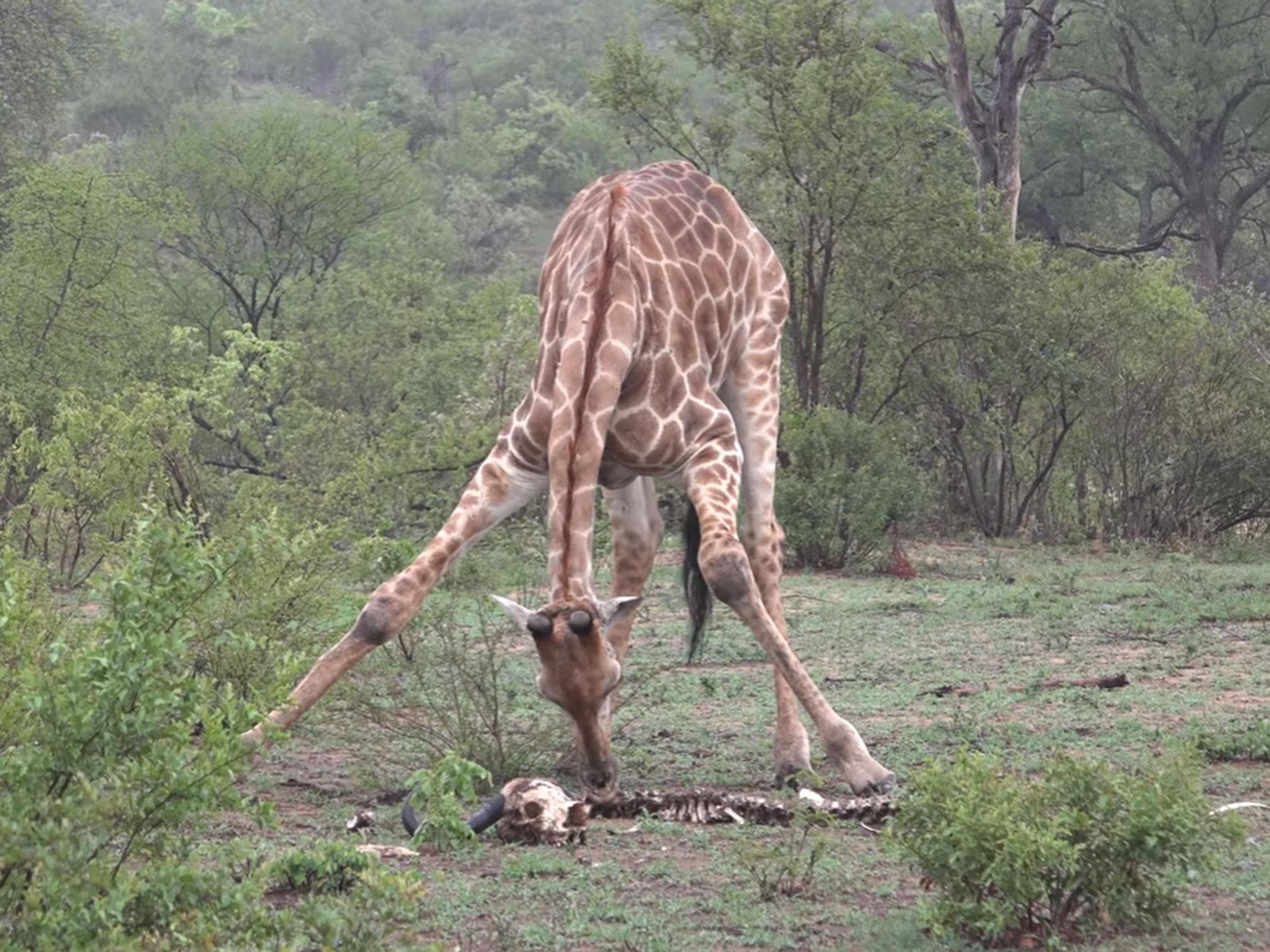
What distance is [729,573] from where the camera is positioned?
6.19 m

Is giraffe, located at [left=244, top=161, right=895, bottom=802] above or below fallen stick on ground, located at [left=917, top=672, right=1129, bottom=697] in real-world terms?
above

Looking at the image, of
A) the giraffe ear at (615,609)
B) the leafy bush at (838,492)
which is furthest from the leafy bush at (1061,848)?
the leafy bush at (838,492)

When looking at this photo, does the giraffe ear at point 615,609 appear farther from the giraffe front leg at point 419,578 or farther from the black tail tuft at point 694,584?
the black tail tuft at point 694,584

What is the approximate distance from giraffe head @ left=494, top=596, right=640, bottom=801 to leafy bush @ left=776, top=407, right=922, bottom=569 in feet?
28.1

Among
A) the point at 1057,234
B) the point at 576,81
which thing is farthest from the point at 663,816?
the point at 576,81

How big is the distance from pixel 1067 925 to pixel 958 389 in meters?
13.1

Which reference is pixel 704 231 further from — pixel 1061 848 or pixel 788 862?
pixel 1061 848

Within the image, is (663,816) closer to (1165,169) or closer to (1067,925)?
(1067,925)

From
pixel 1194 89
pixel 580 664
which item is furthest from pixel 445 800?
pixel 1194 89

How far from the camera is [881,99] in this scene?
52.9ft

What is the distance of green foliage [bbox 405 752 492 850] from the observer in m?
4.94

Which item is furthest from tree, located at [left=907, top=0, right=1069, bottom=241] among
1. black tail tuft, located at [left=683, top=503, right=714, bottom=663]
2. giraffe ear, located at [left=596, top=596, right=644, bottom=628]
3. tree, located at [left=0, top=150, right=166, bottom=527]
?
giraffe ear, located at [left=596, top=596, right=644, bottom=628]

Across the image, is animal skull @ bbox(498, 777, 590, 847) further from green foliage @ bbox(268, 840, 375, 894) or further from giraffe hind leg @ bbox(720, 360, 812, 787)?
giraffe hind leg @ bbox(720, 360, 812, 787)

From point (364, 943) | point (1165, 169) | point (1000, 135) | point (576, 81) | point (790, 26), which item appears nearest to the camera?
point (364, 943)
